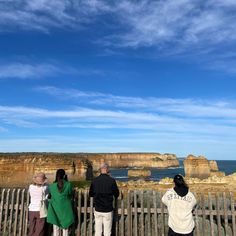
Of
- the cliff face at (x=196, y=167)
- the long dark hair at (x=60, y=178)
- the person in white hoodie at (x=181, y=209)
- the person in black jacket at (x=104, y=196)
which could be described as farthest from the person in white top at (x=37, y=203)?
the cliff face at (x=196, y=167)

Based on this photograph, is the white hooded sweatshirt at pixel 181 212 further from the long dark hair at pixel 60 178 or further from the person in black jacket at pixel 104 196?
the long dark hair at pixel 60 178

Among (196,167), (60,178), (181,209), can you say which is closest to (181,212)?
(181,209)

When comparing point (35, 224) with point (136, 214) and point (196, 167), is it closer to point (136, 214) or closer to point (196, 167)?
point (136, 214)

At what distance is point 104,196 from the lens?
8648 millimetres

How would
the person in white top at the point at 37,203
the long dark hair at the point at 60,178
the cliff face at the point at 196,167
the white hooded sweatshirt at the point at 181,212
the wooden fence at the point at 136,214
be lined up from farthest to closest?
the cliff face at the point at 196,167 → the person in white top at the point at 37,203 → the wooden fence at the point at 136,214 → the long dark hair at the point at 60,178 → the white hooded sweatshirt at the point at 181,212

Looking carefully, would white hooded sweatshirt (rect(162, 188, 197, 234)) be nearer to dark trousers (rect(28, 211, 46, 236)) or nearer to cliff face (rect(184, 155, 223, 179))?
dark trousers (rect(28, 211, 46, 236))

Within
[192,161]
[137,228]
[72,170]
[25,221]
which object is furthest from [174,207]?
[192,161]

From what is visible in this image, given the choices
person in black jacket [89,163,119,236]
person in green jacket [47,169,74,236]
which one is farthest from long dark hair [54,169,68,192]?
person in black jacket [89,163,119,236]

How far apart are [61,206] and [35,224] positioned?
1.11 metres

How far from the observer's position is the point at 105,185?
858 cm


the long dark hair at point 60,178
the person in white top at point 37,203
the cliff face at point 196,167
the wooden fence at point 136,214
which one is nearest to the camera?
the long dark hair at point 60,178

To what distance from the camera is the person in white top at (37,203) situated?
908 centimetres

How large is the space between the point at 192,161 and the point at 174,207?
124866 millimetres

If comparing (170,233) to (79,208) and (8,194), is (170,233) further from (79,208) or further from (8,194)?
(8,194)
